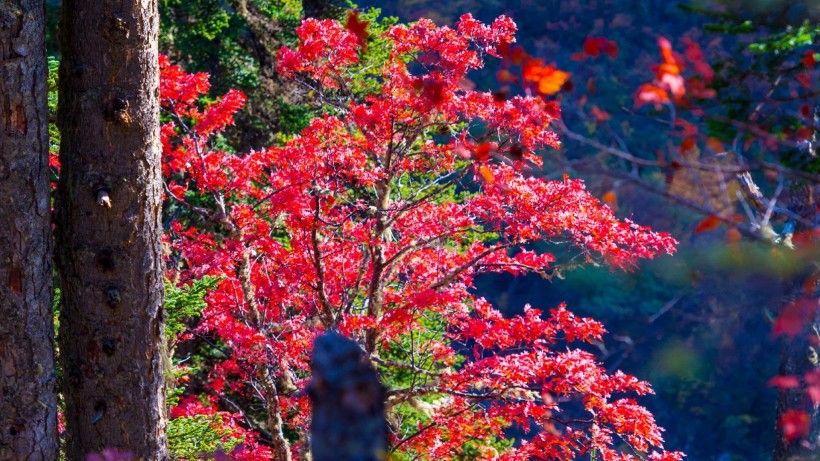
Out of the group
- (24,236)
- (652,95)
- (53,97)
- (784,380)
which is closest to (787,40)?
(652,95)

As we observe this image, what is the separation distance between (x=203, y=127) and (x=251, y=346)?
4.62 ft

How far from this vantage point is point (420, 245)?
4.86m

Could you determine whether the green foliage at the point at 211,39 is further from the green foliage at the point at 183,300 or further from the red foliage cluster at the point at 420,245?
the green foliage at the point at 183,300

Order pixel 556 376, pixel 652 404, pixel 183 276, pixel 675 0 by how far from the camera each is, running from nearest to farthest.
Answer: pixel 556 376 < pixel 183 276 < pixel 652 404 < pixel 675 0

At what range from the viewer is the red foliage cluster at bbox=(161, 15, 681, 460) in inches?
174

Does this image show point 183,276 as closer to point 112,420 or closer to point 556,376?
point 556,376

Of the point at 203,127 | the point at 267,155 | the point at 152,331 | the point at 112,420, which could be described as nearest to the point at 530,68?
the point at 152,331

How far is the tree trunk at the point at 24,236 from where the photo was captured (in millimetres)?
2492

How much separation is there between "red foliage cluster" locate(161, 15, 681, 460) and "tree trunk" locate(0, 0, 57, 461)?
2.05 meters

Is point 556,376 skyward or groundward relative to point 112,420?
skyward

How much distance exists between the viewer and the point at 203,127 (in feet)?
16.6

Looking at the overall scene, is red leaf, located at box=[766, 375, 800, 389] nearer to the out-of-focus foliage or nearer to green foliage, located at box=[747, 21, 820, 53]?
green foliage, located at box=[747, 21, 820, 53]

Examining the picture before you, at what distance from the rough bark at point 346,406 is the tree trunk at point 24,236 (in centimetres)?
175

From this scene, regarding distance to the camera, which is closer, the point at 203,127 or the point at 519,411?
the point at 519,411
